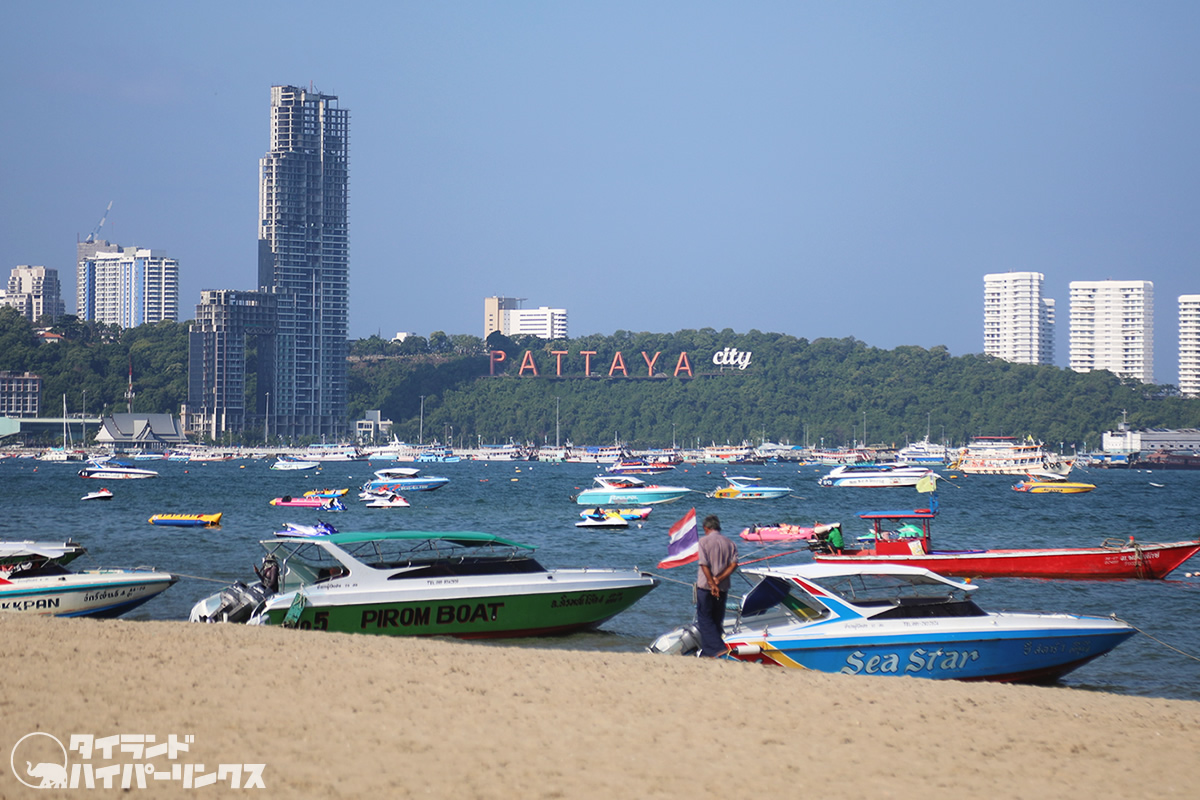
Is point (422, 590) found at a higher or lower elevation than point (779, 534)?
higher

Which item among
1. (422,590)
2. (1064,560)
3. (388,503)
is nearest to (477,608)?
(422,590)

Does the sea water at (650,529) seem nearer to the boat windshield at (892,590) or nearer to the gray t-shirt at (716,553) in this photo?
the boat windshield at (892,590)

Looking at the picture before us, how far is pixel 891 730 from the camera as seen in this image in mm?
11773

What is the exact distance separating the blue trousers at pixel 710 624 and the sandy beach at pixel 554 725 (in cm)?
66

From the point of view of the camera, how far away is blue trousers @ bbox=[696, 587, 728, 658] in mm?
15367

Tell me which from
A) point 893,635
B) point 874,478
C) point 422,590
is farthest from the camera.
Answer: point 874,478

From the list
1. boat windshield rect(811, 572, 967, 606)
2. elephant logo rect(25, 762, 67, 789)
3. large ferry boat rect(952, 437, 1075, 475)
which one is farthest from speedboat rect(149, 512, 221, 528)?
large ferry boat rect(952, 437, 1075, 475)

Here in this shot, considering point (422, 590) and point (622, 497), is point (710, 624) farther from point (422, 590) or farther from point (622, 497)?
point (622, 497)

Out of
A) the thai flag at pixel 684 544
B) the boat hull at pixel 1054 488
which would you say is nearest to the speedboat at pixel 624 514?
the thai flag at pixel 684 544

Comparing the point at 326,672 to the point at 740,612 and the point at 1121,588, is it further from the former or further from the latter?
the point at 1121,588

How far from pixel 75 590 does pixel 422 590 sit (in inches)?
269

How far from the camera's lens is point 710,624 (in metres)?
15.5

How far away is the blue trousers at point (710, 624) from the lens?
15367mm

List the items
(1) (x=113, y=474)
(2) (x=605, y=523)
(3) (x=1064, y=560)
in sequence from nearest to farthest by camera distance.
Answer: (3) (x=1064, y=560), (2) (x=605, y=523), (1) (x=113, y=474)
